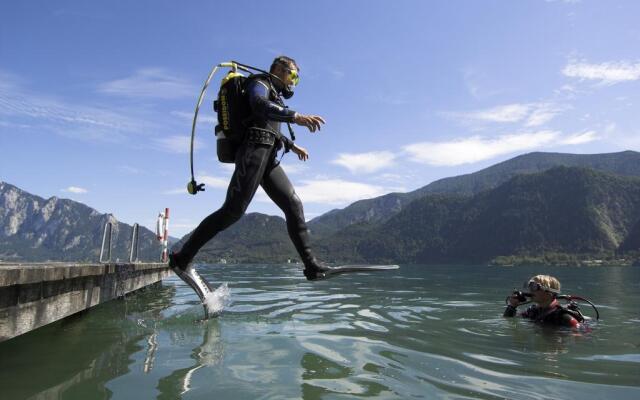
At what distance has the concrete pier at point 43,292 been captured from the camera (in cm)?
426

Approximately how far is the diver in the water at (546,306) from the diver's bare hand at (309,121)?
550 centimetres

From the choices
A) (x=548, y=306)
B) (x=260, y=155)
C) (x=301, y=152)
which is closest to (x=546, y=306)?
(x=548, y=306)

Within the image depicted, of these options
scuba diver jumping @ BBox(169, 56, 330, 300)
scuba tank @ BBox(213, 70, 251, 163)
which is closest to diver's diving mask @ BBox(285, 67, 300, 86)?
scuba diver jumping @ BBox(169, 56, 330, 300)

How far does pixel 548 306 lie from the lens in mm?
8047

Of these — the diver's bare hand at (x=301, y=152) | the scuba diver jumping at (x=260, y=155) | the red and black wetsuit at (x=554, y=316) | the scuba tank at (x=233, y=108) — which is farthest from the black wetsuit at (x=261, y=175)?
the red and black wetsuit at (x=554, y=316)

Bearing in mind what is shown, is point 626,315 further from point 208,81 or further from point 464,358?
point 208,81

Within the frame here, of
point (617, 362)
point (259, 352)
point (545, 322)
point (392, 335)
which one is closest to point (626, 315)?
point (545, 322)

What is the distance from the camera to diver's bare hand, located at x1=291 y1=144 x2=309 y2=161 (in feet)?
19.4

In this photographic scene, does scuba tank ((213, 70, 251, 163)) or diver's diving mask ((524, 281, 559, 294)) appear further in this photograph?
diver's diving mask ((524, 281, 559, 294))

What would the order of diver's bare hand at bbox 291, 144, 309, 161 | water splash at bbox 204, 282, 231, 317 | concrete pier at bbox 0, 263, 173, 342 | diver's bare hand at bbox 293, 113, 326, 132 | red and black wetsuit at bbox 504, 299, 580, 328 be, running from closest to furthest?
concrete pier at bbox 0, 263, 173, 342 < diver's bare hand at bbox 293, 113, 326, 132 < diver's bare hand at bbox 291, 144, 309, 161 < water splash at bbox 204, 282, 231, 317 < red and black wetsuit at bbox 504, 299, 580, 328

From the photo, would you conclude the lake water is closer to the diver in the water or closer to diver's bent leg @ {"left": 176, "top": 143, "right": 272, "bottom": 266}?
the diver in the water

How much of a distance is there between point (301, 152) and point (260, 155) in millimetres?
1045

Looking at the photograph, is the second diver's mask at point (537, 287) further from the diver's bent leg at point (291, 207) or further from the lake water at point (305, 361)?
the diver's bent leg at point (291, 207)

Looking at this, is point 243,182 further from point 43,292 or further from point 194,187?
point 43,292
